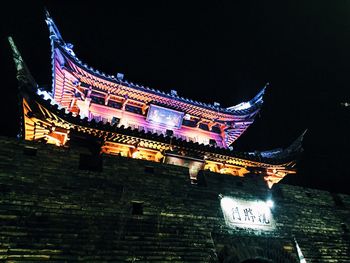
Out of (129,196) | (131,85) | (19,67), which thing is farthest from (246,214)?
(19,67)

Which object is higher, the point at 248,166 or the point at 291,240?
the point at 248,166

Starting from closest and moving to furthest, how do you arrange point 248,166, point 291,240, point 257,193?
point 291,240
point 257,193
point 248,166

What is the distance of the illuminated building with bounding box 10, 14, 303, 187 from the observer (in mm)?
8547

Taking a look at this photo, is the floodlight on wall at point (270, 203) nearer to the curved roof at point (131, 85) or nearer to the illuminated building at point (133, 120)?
the illuminated building at point (133, 120)

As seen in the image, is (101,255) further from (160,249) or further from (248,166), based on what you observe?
(248,166)

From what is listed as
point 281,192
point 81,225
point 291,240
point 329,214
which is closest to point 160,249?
point 81,225

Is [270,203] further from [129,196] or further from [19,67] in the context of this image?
[19,67]

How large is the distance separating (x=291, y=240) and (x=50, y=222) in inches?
273

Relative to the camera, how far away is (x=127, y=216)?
6.32 meters

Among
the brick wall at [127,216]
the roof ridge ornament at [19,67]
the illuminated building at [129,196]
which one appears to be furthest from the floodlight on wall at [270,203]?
the roof ridge ornament at [19,67]

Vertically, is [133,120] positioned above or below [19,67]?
above

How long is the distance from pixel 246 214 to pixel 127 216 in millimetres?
3814

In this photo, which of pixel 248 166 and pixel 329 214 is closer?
pixel 329 214

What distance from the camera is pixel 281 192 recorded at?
9.19 metres
